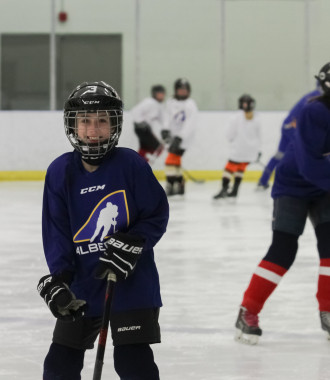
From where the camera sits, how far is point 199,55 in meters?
12.9

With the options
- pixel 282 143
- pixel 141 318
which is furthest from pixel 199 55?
pixel 141 318

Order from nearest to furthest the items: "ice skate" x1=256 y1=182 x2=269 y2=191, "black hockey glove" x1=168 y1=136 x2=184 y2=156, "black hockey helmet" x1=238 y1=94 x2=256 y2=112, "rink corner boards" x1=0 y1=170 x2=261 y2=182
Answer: "black hockey helmet" x1=238 y1=94 x2=256 y2=112
"black hockey glove" x1=168 y1=136 x2=184 y2=156
"ice skate" x1=256 y1=182 x2=269 y2=191
"rink corner boards" x1=0 y1=170 x2=261 y2=182

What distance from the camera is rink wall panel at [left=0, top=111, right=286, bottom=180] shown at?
12.2m

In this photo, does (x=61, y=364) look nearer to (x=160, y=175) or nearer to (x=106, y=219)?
(x=106, y=219)

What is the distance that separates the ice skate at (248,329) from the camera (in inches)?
147

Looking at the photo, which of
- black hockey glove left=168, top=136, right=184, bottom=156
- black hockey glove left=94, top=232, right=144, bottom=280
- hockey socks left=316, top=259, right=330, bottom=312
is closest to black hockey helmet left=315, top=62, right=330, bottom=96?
hockey socks left=316, top=259, right=330, bottom=312

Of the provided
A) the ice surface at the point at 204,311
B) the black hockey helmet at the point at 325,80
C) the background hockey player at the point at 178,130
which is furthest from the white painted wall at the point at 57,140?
the black hockey helmet at the point at 325,80

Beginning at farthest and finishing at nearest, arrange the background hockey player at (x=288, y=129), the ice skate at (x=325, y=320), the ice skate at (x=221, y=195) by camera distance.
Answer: the ice skate at (x=221, y=195)
the background hockey player at (x=288, y=129)
the ice skate at (x=325, y=320)

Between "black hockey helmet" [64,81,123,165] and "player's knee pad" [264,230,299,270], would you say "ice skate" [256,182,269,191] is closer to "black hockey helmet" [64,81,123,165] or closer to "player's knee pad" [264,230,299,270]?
"player's knee pad" [264,230,299,270]

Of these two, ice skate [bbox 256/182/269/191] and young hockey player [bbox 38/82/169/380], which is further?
ice skate [bbox 256/182/269/191]

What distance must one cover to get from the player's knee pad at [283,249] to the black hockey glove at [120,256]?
1469 millimetres

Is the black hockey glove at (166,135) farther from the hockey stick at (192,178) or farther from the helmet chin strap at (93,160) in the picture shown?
the helmet chin strap at (93,160)

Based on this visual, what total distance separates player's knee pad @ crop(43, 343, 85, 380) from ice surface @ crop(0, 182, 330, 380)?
2.75ft

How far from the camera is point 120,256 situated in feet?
7.50
